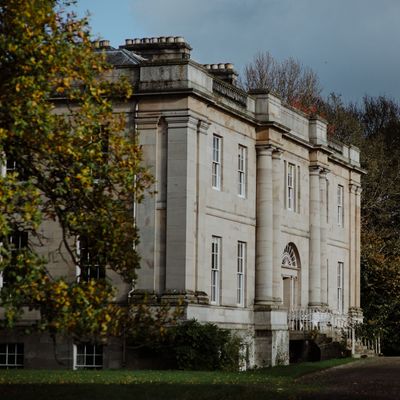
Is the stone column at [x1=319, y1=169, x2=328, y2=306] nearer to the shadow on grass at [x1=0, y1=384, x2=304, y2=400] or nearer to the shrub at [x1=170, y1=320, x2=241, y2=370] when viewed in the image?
the shrub at [x1=170, y1=320, x2=241, y2=370]

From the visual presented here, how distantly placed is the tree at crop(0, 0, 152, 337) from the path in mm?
6939

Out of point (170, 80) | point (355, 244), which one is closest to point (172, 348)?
point (170, 80)

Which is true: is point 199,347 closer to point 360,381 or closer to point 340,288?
point 360,381

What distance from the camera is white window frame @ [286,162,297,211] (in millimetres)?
45278

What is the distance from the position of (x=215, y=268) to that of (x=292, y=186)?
850 cm

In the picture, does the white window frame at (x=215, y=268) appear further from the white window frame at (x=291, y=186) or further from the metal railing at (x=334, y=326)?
the white window frame at (x=291, y=186)

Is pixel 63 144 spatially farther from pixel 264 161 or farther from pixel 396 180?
pixel 396 180

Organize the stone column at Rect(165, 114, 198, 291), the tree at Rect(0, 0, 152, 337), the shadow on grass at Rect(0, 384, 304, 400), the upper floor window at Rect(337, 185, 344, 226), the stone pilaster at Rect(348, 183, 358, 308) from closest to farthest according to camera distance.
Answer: the tree at Rect(0, 0, 152, 337) → the shadow on grass at Rect(0, 384, 304, 400) → the stone column at Rect(165, 114, 198, 291) → the upper floor window at Rect(337, 185, 344, 226) → the stone pilaster at Rect(348, 183, 358, 308)

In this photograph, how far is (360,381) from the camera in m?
30.4

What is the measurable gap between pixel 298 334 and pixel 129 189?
24305 mm

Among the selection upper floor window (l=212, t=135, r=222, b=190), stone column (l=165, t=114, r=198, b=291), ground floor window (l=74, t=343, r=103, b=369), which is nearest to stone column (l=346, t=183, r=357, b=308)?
upper floor window (l=212, t=135, r=222, b=190)

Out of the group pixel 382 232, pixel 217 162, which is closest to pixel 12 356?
pixel 217 162

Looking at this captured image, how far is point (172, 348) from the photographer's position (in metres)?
34.2

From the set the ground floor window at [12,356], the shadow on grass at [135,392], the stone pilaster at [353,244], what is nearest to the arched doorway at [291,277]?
the stone pilaster at [353,244]
